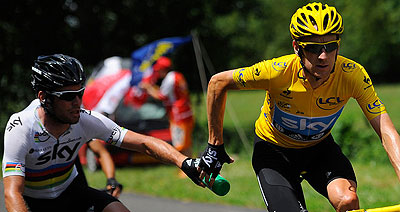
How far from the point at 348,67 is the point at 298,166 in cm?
93

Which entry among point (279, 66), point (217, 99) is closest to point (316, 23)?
point (279, 66)

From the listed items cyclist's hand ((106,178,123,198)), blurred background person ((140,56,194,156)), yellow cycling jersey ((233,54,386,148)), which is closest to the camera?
yellow cycling jersey ((233,54,386,148))

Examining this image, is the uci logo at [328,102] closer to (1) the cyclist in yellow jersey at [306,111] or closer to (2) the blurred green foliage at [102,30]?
(1) the cyclist in yellow jersey at [306,111]

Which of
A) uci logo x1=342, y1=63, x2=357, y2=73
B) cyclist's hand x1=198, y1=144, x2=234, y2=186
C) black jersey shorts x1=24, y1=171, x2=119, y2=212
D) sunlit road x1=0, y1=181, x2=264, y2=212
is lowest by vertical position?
sunlit road x1=0, y1=181, x2=264, y2=212

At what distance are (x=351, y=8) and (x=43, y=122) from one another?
42.3 metres

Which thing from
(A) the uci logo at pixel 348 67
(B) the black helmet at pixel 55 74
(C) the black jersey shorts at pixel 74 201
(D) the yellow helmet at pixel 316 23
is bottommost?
(C) the black jersey shorts at pixel 74 201

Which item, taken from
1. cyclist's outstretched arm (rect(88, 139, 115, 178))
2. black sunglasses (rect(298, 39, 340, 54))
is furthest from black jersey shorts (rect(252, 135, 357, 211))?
cyclist's outstretched arm (rect(88, 139, 115, 178))

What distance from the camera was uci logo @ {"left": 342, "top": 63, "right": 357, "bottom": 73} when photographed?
158 inches

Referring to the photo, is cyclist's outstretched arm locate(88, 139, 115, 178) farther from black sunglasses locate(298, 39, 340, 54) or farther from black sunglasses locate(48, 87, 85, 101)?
black sunglasses locate(298, 39, 340, 54)

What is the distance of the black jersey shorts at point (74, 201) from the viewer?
3.98 meters

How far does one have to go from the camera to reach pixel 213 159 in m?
4.04

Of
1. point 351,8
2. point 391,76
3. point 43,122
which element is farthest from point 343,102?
point 391,76

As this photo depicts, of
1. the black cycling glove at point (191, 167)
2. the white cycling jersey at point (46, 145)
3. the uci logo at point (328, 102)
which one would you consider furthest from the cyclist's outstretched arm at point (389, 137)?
the white cycling jersey at point (46, 145)

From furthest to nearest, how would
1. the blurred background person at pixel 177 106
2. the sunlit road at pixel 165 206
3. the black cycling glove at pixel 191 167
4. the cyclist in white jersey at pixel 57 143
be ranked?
the blurred background person at pixel 177 106 < the sunlit road at pixel 165 206 < the black cycling glove at pixel 191 167 < the cyclist in white jersey at pixel 57 143
